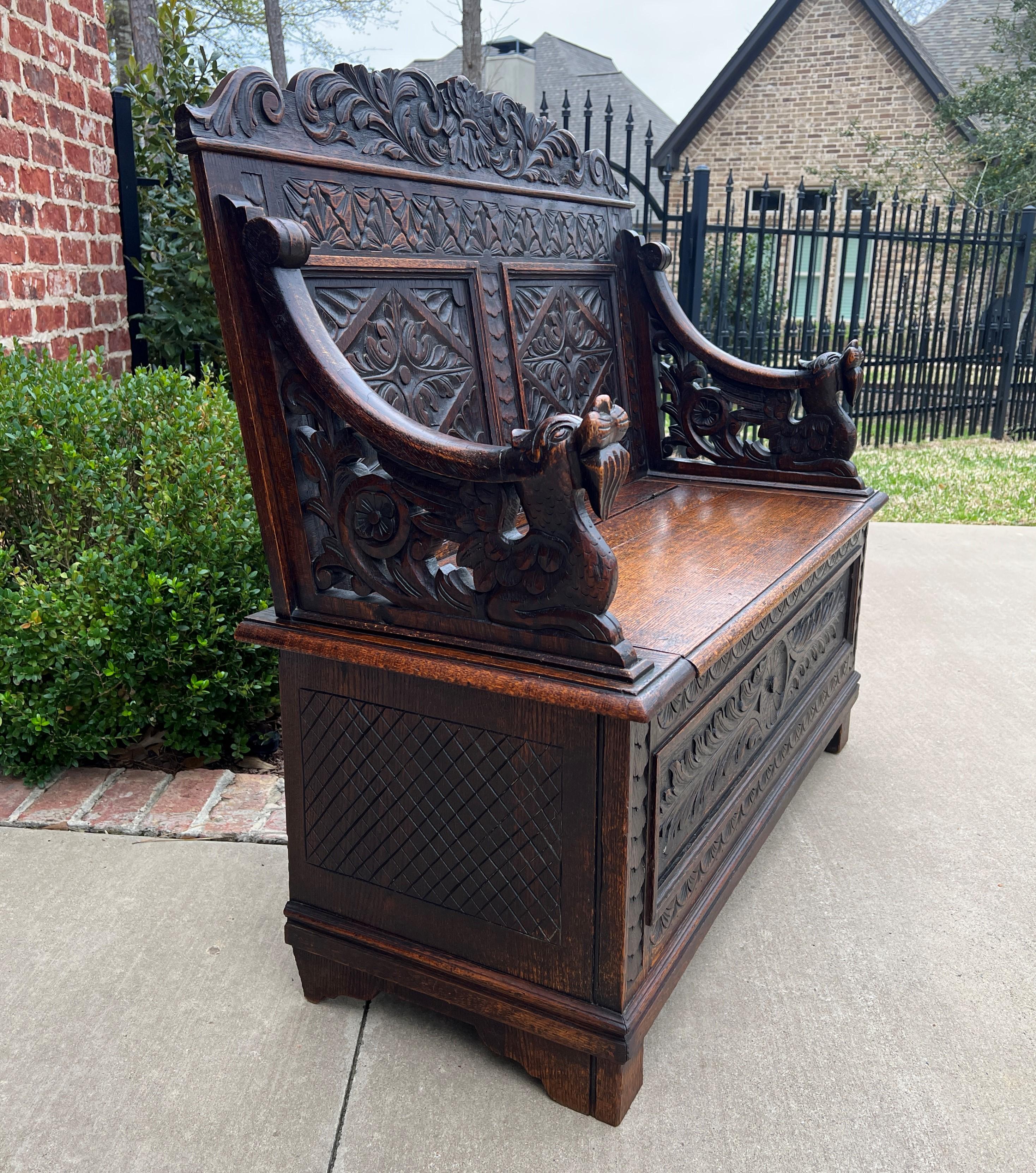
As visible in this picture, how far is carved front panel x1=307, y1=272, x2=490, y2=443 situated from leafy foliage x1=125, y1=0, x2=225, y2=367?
2362mm

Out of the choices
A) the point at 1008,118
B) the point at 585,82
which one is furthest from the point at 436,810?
the point at 585,82

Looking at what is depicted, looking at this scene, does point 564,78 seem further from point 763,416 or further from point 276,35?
point 763,416

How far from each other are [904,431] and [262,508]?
32.0 feet

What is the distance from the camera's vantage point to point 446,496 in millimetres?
1534

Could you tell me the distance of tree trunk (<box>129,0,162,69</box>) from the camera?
9.82 m

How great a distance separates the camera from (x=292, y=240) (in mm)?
1542

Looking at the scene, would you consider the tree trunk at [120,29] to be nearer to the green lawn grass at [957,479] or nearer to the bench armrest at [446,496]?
the green lawn grass at [957,479]

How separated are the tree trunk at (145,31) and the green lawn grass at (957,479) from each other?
8.00m

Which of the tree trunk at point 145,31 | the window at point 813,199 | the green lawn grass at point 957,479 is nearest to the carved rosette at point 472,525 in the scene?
the green lawn grass at point 957,479

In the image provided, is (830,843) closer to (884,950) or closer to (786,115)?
(884,950)

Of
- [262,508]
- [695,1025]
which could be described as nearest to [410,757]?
[262,508]

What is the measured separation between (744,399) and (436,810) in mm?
1700

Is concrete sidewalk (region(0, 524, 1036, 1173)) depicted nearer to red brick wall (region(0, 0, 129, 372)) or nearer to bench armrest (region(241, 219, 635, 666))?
bench armrest (region(241, 219, 635, 666))

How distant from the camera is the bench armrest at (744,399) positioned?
108 inches
